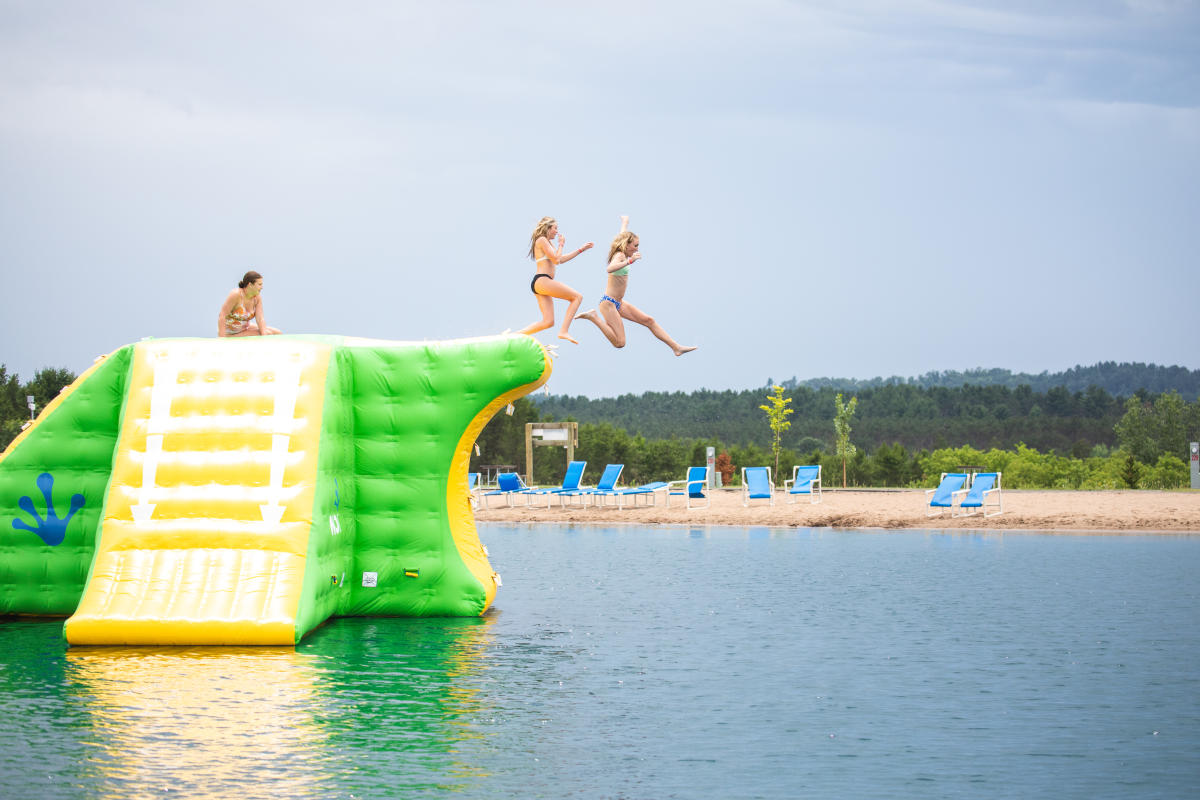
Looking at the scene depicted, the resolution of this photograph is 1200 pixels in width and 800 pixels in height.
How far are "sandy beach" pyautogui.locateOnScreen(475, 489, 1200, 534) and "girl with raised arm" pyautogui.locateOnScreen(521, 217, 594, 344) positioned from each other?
500 inches

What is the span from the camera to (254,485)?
10.6 metres

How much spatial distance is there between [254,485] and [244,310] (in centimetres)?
233

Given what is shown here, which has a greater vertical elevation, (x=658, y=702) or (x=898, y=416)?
(x=898, y=416)

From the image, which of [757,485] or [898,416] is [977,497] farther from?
[898,416]

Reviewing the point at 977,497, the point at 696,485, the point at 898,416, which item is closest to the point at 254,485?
the point at 977,497

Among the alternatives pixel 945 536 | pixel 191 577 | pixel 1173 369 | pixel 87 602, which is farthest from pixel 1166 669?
pixel 1173 369

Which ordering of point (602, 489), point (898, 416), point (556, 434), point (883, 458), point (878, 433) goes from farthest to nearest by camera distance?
point (898, 416), point (878, 433), point (883, 458), point (556, 434), point (602, 489)

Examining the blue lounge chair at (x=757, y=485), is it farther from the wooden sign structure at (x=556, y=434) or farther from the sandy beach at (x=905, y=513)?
the wooden sign structure at (x=556, y=434)

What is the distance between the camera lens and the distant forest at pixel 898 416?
5741 centimetres

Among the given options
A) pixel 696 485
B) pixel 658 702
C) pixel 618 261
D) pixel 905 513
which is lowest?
pixel 658 702

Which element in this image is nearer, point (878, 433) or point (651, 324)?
point (651, 324)

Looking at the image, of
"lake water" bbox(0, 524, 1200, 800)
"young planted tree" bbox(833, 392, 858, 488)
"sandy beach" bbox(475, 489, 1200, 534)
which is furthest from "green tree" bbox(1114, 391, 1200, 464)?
"lake water" bbox(0, 524, 1200, 800)

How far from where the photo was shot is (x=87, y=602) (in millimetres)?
10055

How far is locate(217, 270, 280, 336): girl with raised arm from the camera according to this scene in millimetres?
12031
